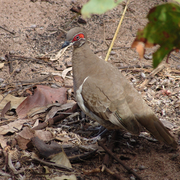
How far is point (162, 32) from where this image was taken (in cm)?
105

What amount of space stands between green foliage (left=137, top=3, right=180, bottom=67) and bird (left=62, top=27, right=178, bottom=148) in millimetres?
2224

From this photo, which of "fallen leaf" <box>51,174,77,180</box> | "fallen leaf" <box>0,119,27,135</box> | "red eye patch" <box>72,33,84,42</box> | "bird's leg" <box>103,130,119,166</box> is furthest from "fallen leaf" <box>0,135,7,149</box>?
"red eye patch" <box>72,33,84,42</box>

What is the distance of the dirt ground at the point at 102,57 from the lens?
10.2 feet

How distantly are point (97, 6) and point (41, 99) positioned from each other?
3.29m

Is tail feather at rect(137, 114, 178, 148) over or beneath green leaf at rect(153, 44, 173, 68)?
beneath

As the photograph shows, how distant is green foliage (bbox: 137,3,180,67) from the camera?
39.7 inches

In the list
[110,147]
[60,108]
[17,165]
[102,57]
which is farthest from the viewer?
[102,57]

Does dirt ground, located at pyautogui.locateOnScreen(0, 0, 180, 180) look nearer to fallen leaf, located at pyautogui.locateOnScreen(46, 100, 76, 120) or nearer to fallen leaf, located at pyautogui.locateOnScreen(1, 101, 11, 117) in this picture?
fallen leaf, located at pyautogui.locateOnScreen(1, 101, 11, 117)

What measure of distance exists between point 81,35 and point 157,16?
2.71 m

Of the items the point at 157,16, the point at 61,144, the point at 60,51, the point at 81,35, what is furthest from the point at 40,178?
the point at 60,51

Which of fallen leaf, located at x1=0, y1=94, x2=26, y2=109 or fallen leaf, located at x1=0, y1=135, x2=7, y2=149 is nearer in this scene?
fallen leaf, located at x1=0, y1=135, x2=7, y2=149

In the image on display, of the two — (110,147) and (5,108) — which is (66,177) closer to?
(110,147)

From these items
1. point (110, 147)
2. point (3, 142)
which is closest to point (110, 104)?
point (110, 147)

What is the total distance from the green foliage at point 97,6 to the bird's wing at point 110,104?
2.39m
